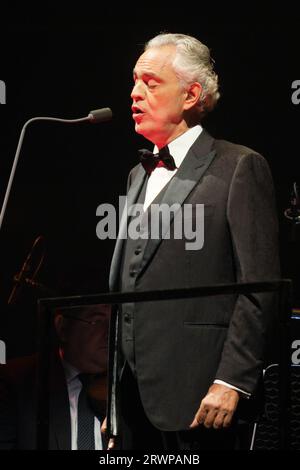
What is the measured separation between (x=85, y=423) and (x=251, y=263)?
1.11 metres

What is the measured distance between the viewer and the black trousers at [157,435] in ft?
6.57

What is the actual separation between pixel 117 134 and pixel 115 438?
192 cm

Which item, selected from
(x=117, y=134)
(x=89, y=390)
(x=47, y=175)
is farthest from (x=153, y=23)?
(x=89, y=390)

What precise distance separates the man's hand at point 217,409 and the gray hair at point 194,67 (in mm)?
833

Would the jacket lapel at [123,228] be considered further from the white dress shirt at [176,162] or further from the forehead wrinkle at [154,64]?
the forehead wrinkle at [154,64]

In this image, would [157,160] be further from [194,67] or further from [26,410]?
[26,410]

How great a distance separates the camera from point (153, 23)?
3742 millimetres

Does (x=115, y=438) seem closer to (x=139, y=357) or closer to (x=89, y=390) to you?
(x=139, y=357)

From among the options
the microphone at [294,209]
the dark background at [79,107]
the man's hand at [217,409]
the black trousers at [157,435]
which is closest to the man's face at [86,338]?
the dark background at [79,107]

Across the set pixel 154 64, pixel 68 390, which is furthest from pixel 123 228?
pixel 68 390

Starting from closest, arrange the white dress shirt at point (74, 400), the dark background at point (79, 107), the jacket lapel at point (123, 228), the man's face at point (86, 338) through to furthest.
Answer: the jacket lapel at point (123, 228) → the white dress shirt at point (74, 400) → the man's face at point (86, 338) → the dark background at point (79, 107)

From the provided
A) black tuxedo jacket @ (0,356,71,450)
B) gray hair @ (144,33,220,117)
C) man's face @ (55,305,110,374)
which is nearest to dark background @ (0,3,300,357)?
man's face @ (55,305,110,374)

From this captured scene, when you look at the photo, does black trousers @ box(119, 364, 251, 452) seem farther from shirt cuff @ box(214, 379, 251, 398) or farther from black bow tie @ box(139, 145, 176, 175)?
black bow tie @ box(139, 145, 176, 175)

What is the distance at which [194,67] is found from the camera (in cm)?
239
